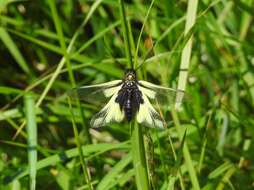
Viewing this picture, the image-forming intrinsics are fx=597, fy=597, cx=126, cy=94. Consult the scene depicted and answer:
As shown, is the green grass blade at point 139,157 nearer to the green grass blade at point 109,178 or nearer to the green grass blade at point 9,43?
the green grass blade at point 109,178

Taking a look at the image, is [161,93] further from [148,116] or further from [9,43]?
[9,43]

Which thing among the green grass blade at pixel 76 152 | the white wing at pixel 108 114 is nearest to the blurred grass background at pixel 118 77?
the green grass blade at pixel 76 152

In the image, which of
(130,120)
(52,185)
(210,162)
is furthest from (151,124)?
(52,185)

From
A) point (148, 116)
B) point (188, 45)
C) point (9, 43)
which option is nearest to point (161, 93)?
point (148, 116)

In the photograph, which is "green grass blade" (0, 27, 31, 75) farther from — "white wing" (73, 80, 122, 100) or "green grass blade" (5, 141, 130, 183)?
"white wing" (73, 80, 122, 100)

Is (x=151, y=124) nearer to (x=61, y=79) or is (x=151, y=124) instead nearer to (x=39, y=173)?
(x=39, y=173)

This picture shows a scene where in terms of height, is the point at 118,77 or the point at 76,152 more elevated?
the point at 118,77
